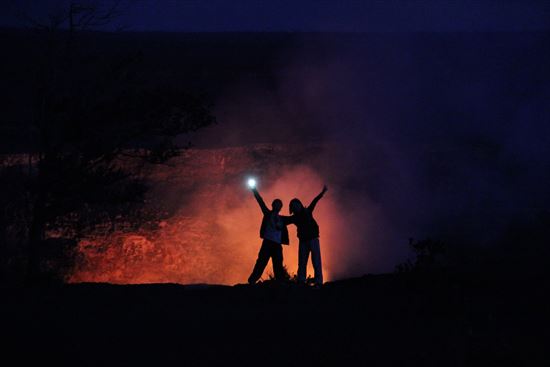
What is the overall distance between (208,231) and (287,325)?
Answer: 34.2 feet

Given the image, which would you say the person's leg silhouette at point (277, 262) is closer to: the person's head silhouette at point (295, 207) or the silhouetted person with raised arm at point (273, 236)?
the silhouetted person with raised arm at point (273, 236)

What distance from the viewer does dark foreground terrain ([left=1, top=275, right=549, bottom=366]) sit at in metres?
5.65

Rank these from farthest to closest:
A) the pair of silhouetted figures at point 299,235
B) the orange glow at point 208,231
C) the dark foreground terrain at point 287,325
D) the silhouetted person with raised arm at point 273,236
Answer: the orange glow at point 208,231 < the silhouetted person with raised arm at point 273,236 < the pair of silhouetted figures at point 299,235 < the dark foreground terrain at point 287,325

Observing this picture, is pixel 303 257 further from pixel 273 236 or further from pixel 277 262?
pixel 273 236

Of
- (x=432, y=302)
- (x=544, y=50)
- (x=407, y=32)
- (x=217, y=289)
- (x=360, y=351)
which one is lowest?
(x=360, y=351)

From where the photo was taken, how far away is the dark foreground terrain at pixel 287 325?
5.65m

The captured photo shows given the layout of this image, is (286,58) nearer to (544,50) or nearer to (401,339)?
(544,50)

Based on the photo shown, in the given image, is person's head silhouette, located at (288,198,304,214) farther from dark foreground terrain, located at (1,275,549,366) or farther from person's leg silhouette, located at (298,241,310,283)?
Result: dark foreground terrain, located at (1,275,549,366)

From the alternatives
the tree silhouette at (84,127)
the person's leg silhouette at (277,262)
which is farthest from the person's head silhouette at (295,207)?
the tree silhouette at (84,127)

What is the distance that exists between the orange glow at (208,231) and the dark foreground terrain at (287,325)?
7643 millimetres

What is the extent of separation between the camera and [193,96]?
38.1 feet

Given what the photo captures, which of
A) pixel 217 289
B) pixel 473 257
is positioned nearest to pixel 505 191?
pixel 473 257

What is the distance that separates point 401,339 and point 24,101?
2066 cm

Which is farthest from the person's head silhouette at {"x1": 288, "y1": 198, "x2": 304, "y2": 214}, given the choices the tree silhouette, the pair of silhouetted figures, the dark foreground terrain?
the tree silhouette
